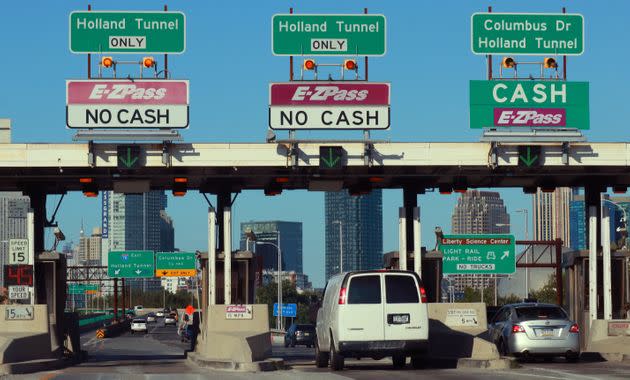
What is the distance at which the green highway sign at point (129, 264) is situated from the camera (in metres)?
99.7

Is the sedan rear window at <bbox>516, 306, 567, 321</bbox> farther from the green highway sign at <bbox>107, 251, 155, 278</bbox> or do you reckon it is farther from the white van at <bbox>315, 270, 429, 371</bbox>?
the green highway sign at <bbox>107, 251, 155, 278</bbox>

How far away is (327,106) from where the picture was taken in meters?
32.5

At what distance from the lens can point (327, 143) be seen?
106ft

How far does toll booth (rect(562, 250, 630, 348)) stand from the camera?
3547cm

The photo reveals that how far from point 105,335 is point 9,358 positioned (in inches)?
2614

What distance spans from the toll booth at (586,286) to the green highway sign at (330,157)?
321 inches

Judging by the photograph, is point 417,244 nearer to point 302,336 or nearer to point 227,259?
point 227,259

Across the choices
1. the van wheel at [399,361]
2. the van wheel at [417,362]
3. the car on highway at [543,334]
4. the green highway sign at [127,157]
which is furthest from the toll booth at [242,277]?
the car on highway at [543,334]

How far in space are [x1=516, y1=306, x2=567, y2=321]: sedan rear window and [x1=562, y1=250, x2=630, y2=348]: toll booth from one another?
466 centimetres

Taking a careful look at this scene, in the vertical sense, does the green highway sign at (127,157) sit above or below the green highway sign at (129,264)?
above

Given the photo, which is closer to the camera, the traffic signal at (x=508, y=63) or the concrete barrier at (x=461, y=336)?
the concrete barrier at (x=461, y=336)

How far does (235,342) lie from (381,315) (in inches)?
152

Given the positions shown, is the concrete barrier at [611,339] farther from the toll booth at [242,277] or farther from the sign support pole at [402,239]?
the toll booth at [242,277]

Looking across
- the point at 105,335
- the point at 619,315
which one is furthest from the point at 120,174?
the point at 105,335
